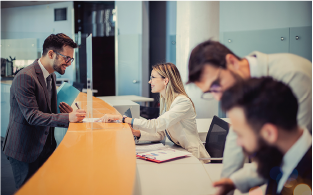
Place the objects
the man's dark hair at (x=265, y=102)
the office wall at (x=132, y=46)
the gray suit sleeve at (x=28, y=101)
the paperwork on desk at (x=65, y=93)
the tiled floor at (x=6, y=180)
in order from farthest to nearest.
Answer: the office wall at (x=132, y=46), the tiled floor at (x=6, y=180), the paperwork on desk at (x=65, y=93), the gray suit sleeve at (x=28, y=101), the man's dark hair at (x=265, y=102)

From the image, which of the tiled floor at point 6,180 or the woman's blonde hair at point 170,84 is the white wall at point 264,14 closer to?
the woman's blonde hair at point 170,84

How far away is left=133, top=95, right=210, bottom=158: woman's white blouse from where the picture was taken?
1.98m

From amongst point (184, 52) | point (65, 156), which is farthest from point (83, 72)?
point (65, 156)

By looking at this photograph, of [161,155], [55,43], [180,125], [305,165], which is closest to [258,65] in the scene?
[305,165]

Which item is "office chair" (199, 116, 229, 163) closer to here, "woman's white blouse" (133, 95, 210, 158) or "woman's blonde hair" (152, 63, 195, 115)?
"woman's white blouse" (133, 95, 210, 158)

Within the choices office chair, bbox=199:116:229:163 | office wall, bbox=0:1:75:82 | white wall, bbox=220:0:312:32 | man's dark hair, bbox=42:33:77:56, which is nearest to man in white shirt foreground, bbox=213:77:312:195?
office chair, bbox=199:116:229:163

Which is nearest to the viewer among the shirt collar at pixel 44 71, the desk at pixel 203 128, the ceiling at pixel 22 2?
the shirt collar at pixel 44 71

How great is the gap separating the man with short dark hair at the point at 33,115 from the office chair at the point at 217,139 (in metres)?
1.07

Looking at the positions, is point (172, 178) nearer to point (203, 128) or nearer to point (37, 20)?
point (203, 128)

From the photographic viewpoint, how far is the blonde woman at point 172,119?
199 cm

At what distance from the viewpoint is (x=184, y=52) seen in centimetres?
374

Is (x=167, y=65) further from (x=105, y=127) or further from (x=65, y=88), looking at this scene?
(x=65, y=88)

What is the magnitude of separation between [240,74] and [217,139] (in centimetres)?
149

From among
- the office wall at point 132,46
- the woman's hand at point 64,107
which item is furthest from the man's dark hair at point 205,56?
the office wall at point 132,46
